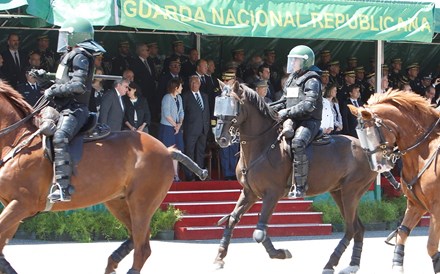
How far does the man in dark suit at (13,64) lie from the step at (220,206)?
3362mm

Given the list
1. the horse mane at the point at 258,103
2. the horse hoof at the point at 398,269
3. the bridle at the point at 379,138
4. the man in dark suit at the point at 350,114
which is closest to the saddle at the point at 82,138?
the horse mane at the point at 258,103

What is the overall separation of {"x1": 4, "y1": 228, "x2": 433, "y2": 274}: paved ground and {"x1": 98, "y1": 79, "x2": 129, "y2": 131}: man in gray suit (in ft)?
6.75

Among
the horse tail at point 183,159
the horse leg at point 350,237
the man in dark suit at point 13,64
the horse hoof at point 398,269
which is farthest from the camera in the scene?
the man in dark suit at point 13,64

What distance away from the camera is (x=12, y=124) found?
1116 cm

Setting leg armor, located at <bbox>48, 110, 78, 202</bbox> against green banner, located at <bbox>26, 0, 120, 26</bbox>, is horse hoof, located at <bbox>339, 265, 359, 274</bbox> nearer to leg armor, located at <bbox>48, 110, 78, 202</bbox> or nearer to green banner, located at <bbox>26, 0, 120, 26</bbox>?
leg armor, located at <bbox>48, 110, 78, 202</bbox>

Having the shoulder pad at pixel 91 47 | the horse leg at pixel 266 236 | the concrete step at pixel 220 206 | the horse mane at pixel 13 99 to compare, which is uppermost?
the shoulder pad at pixel 91 47

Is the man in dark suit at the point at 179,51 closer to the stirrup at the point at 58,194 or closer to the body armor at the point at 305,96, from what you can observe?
the body armor at the point at 305,96

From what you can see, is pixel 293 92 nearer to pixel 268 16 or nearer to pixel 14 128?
pixel 14 128

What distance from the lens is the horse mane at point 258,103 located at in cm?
1281

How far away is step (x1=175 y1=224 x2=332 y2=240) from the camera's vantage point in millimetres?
16469

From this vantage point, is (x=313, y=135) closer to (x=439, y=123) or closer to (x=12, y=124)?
(x=439, y=123)

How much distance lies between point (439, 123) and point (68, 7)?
6203mm

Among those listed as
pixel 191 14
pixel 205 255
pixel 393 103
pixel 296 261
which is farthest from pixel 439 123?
pixel 191 14

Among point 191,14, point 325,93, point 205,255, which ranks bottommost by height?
point 205,255
